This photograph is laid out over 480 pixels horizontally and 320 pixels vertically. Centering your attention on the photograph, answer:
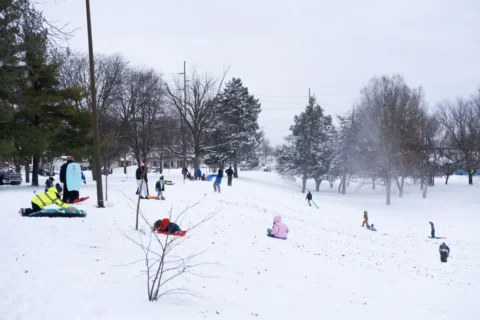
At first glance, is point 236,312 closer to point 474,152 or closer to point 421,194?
point 421,194

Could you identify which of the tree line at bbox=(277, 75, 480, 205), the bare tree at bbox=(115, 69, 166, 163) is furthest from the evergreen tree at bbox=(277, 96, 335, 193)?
the bare tree at bbox=(115, 69, 166, 163)

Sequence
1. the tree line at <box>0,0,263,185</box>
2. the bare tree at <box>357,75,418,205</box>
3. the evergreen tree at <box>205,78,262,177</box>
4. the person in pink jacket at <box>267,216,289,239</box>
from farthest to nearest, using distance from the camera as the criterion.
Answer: the evergreen tree at <box>205,78,262,177</box>
the bare tree at <box>357,75,418,205</box>
the tree line at <box>0,0,263,185</box>
the person in pink jacket at <box>267,216,289,239</box>

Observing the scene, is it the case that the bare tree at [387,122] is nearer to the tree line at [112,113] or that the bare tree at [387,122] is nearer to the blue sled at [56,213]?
the tree line at [112,113]

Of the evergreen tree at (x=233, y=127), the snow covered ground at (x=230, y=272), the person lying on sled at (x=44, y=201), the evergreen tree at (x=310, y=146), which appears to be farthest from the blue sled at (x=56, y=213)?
the evergreen tree at (x=310, y=146)

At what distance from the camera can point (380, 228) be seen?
26453mm

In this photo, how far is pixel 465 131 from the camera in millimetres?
52156

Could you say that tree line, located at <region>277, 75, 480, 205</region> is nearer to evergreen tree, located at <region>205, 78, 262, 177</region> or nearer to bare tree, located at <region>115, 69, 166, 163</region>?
evergreen tree, located at <region>205, 78, 262, 177</region>

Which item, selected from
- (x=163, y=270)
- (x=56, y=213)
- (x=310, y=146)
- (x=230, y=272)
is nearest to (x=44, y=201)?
(x=56, y=213)

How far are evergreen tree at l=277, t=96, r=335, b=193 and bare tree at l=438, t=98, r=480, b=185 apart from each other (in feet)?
52.8

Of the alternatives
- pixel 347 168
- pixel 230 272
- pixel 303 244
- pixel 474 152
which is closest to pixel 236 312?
pixel 230 272

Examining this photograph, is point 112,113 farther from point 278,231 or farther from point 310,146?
point 278,231

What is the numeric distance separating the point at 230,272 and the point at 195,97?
30.5m

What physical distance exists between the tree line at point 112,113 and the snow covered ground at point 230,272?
11.3 feet

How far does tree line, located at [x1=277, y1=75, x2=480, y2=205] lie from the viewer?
1508 inches
